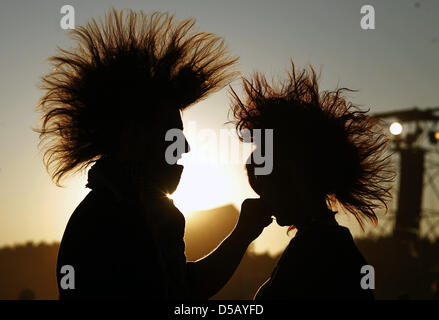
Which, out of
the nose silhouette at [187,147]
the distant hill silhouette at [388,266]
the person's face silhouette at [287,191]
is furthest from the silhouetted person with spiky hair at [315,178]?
the distant hill silhouette at [388,266]

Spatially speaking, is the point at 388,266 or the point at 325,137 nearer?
the point at 325,137

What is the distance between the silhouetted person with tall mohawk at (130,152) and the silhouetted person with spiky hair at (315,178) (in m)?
0.29

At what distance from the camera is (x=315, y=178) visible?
289cm

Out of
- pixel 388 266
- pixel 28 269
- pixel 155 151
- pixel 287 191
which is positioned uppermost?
pixel 155 151

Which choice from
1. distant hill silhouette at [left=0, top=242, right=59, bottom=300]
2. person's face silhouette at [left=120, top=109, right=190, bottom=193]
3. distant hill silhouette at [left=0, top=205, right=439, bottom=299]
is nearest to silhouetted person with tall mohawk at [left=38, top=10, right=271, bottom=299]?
person's face silhouette at [left=120, top=109, right=190, bottom=193]

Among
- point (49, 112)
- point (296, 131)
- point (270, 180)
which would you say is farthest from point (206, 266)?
point (49, 112)

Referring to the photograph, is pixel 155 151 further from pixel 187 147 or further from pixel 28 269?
pixel 28 269

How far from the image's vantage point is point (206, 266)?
3123mm

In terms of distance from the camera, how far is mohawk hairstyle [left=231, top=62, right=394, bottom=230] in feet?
9.55

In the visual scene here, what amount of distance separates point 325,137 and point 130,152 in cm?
107

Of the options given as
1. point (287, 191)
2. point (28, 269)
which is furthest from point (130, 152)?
point (28, 269)

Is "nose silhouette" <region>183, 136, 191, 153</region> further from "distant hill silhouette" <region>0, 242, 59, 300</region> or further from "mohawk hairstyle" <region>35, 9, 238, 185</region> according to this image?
"distant hill silhouette" <region>0, 242, 59, 300</region>

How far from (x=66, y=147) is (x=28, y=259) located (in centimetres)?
6935

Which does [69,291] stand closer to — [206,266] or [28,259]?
[206,266]
